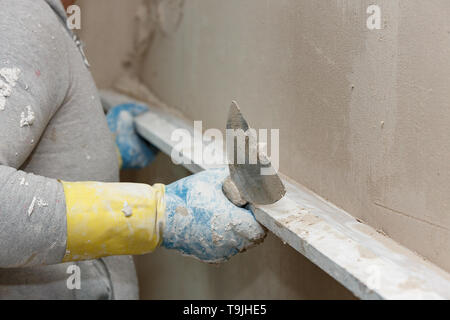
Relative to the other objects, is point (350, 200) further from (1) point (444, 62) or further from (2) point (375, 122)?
(1) point (444, 62)

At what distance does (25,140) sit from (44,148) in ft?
0.64

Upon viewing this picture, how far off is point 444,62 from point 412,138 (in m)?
0.12

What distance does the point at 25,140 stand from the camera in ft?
2.99

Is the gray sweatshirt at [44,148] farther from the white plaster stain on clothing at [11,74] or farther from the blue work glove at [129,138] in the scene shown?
the blue work glove at [129,138]

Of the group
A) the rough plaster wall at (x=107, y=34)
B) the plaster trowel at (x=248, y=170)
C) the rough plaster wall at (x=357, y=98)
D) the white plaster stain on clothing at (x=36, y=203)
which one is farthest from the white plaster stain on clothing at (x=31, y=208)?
the rough plaster wall at (x=107, y=34)

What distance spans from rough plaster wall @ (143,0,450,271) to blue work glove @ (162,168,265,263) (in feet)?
0.58

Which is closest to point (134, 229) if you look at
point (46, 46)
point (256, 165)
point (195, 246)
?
point (195, 246)

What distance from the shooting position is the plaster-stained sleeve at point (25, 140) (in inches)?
A: 33.6

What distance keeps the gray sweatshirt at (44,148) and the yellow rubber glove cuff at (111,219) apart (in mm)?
21

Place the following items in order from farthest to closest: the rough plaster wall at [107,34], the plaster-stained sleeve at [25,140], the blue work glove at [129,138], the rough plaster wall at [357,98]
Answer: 1. the rough plaster wall at [107,34]
2. the blue work glove at [129,138]
3. the plaster-stained sleeve at [25,140]
4. the rough plaster wall at [357,98]

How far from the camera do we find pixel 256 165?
32.6 inches

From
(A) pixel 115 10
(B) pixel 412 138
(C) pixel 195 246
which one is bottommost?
(C) pixel 195 246

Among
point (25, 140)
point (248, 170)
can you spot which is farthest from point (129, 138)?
point (248, 170)

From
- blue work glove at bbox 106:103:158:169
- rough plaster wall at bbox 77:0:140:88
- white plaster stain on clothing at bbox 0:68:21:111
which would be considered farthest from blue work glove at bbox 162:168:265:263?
rough plaster wall at bbox 77:0:140:88
